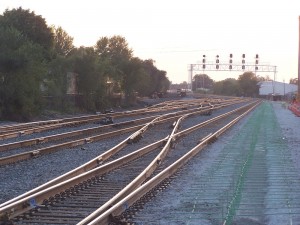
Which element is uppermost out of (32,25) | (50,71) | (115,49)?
(32,25)

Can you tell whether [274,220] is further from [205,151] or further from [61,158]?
[205,151]

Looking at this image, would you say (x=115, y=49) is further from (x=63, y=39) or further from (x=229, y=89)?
(x=229, y=89)

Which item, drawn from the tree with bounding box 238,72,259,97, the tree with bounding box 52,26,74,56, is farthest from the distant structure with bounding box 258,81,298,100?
the tree with bounding box 52,26,74,56

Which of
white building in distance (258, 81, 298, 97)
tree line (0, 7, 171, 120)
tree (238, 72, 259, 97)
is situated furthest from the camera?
tree (238, 72, 259, 97)

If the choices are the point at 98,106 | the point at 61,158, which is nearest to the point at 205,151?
the point at 61,158

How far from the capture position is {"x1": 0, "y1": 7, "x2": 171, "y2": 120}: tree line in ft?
119

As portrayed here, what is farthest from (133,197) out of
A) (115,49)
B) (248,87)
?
(248,87)

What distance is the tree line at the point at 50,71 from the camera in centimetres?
3631

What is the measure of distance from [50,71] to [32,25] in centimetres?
1776

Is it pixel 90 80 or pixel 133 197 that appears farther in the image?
pixel 90 80

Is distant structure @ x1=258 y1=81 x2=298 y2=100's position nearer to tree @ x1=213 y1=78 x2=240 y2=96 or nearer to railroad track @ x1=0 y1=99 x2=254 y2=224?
tree @ x1=213 y1=78 x2=240 y2=96

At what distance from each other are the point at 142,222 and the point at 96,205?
1.27m

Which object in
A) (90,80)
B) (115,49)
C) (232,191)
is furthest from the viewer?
(115,49)

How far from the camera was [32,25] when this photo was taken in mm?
66750
